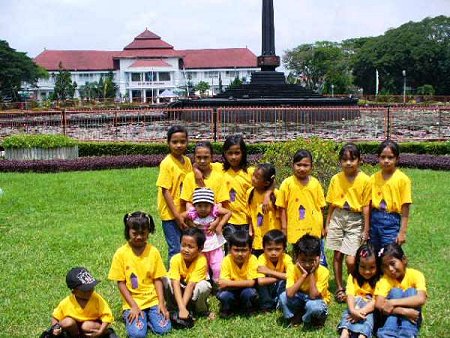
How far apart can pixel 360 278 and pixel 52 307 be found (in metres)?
2.35

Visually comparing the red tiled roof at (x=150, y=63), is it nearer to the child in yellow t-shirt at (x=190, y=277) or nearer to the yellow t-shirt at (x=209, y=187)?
the yellow t-shirt at (x=209, y=187)

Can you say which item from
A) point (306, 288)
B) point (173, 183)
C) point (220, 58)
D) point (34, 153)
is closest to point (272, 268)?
point (306, 288)

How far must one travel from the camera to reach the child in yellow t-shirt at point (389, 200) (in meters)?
4.23

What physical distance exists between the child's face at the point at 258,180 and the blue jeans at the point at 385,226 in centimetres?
87

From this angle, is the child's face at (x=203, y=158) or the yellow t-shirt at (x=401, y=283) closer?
the yellow t-shirt at (x=401, y=283)

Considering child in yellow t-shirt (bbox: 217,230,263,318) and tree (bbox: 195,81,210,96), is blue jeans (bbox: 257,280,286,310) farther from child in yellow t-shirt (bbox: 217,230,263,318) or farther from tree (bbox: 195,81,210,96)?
tree (bbox: 195,81,210,96)

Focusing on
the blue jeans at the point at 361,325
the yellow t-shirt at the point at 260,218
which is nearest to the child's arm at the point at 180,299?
the yellow t-shirt at the point at 260,218

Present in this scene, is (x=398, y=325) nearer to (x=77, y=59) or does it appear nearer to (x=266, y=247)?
(x=266, y=247)

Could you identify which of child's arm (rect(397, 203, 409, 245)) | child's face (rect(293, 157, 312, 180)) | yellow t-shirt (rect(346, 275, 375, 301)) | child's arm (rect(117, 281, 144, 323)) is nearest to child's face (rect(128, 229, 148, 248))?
child's arm (rect(117, 281, 144, 323))

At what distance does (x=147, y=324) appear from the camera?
3.96m

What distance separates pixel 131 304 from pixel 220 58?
231 ft

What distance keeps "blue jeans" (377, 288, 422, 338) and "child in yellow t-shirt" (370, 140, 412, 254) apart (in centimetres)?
66

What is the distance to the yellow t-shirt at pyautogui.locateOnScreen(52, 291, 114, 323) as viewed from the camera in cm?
362

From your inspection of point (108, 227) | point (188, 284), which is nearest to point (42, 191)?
point (108, 227)
